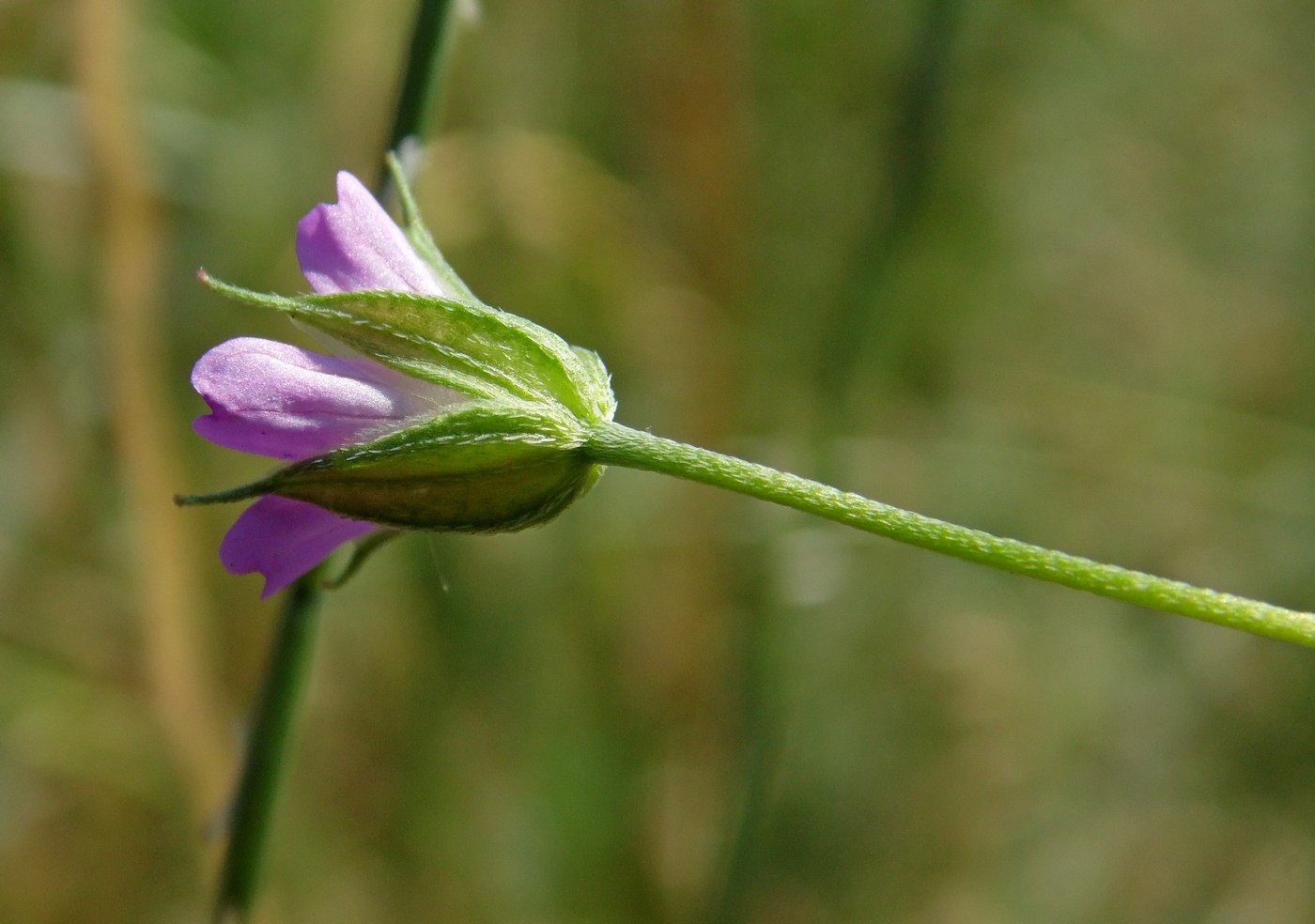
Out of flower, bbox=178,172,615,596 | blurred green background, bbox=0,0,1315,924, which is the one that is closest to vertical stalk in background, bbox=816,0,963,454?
blurred green background, bbox=0,0,1315,924

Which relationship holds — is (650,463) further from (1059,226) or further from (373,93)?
(1059,226)

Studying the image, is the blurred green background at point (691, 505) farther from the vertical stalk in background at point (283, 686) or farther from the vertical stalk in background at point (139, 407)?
the vertical stalk in background at point (283, 686)

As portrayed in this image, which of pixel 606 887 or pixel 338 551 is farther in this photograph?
pixel 606 887

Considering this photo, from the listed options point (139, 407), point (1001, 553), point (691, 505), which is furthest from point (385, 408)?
point (691, 505)

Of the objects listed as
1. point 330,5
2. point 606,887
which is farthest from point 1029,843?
point 330,5

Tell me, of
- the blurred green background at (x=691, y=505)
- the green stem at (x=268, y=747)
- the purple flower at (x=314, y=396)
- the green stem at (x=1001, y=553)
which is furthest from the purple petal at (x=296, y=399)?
the blurred green background at (x=691, y=505)
